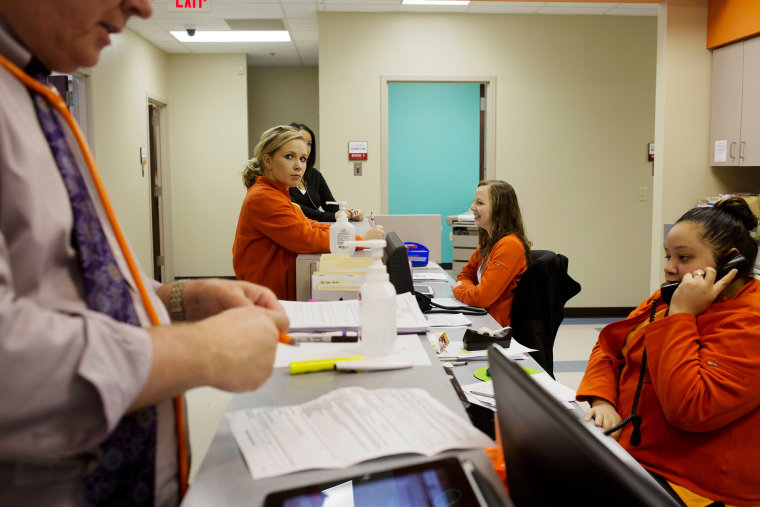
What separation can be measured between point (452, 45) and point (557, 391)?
172 inches

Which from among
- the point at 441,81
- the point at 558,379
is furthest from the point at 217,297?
the point at 441,81

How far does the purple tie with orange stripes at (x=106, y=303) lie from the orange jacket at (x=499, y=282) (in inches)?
80.8

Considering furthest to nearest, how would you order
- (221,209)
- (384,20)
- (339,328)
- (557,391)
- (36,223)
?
(221,209), (384,20), (557,391), (339,328), (36,223)

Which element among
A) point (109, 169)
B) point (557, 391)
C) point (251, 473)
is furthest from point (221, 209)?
point (251, 473)

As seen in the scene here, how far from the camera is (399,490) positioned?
2.25 feet

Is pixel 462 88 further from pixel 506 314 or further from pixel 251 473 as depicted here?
pixel 251 473

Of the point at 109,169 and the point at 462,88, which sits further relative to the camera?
the point at 462,88

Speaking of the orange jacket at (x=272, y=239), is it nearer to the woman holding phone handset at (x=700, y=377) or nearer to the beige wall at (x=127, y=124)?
the woman holding phone handset at (x=700, y=377)

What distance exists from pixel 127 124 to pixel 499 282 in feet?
14.9

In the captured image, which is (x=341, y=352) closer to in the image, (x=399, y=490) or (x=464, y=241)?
(x=399, y=490)

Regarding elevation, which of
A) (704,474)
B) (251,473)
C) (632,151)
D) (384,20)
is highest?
(384,20)

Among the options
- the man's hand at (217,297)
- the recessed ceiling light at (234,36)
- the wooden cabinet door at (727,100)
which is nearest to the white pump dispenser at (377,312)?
the man's hand at (217,297)

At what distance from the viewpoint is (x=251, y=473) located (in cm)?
73

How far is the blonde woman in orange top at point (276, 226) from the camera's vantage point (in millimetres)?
2523
